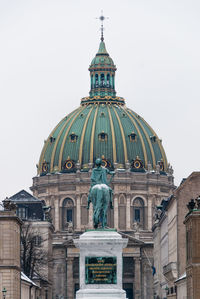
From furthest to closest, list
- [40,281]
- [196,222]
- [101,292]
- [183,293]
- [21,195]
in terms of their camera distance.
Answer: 1. [21,195]
2. [40,281]
3. [183,293]
4. [196,222]
5. [101,292]

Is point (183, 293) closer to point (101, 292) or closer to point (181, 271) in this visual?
point (181, 271)

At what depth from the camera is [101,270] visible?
68.0 meters

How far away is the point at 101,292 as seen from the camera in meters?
67.9

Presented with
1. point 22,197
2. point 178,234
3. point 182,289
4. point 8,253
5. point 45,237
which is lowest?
point 182,289

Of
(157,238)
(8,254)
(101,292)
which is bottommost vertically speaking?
(101,292)

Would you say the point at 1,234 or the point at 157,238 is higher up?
the point at 157,238

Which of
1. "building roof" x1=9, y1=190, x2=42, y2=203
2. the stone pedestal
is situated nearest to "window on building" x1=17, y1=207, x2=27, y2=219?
"building roof" x1=9, y1=190, x2=42, y2=203

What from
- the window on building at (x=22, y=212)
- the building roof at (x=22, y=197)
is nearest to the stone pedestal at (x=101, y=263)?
the window on building at (x=22, y=212)

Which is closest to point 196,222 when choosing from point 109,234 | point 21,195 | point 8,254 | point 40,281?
point 8,254

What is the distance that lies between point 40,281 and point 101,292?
80458mm

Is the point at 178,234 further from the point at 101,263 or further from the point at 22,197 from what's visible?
the point at 22,197

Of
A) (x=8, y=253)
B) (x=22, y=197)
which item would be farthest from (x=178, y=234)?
(x=22, y=197)

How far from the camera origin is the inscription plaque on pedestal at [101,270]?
68000 millimetres

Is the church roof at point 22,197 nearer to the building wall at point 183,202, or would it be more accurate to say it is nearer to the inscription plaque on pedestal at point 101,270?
the building wall at point 183,202
